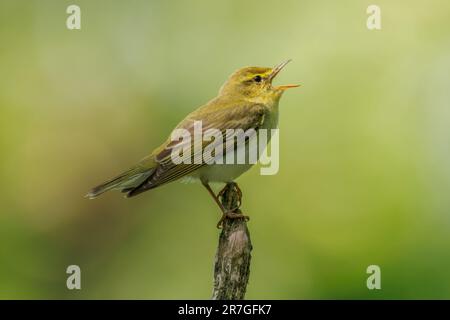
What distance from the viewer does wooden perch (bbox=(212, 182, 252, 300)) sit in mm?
4125

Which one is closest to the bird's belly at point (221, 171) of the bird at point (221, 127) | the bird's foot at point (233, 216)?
the bird at point (221, 127)

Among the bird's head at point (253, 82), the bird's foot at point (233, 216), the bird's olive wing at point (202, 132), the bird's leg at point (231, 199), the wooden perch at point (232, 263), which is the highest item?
the bird's head at point (253, 82)

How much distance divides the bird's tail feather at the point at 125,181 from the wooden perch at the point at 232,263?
1.18 meters

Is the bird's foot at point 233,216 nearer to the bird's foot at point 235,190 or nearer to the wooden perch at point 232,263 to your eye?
the bird's foot at point 235,190

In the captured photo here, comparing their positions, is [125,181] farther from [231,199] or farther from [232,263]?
[232,263]

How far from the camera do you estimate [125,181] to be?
5.67 metres

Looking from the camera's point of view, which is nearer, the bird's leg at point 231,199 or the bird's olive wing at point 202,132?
the bird's leg at point 231,199

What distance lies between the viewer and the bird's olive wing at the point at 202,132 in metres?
5.36

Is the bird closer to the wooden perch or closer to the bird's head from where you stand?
the bird's head

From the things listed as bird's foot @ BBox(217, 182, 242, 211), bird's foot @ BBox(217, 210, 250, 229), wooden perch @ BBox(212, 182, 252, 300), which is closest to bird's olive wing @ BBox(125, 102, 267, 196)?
bird's foot @ BBox(217, 182, 242, 211)

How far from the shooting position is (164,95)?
21.8 ft

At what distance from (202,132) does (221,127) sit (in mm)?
165

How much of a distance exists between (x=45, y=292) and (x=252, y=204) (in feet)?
6.29

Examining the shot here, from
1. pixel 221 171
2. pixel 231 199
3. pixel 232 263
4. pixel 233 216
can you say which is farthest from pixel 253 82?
pixel 232 263
